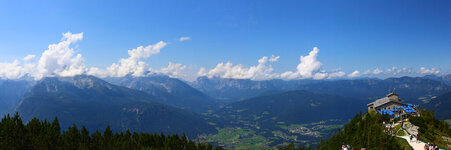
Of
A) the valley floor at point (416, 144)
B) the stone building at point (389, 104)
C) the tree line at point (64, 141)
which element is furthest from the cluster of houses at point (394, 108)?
the tree line at point (64, 141)

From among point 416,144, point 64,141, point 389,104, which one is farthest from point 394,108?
point 64,141

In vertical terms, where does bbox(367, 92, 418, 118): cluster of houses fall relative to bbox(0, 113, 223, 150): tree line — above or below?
above

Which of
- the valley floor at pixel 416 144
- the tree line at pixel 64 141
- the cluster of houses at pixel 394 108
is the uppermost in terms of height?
the cluster of houses at pixel 394 108

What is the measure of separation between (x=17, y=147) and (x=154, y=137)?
46074mm

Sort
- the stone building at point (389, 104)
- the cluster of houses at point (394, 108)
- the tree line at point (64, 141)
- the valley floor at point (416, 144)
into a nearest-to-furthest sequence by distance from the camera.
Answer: the valley floor at point (416, 144)
the tree line at point (64, 141)
the cluster of houses at point (394, 108)
the stone building at point (389, 104)

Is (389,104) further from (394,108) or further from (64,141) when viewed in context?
(64,141)

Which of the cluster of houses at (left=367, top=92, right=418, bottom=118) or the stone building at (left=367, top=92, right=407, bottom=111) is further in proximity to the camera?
the stone building at (left=367, top=92, right=407, bottom=111)

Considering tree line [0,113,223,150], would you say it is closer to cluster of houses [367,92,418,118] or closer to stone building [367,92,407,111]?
cluster of houses [367,92,418,118]

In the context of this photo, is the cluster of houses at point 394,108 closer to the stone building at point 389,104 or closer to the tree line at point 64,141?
the stone building at point 389,104

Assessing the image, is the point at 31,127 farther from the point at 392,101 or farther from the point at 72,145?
the point at 392,101

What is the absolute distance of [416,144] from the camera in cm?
5450

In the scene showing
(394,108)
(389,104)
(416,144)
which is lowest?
(416,144)

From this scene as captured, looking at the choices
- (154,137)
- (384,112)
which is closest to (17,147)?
(154,137)

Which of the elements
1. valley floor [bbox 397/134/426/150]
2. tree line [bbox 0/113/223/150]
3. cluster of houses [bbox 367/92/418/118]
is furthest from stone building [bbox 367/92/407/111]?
tree line [bbox 0/113/223/150]
